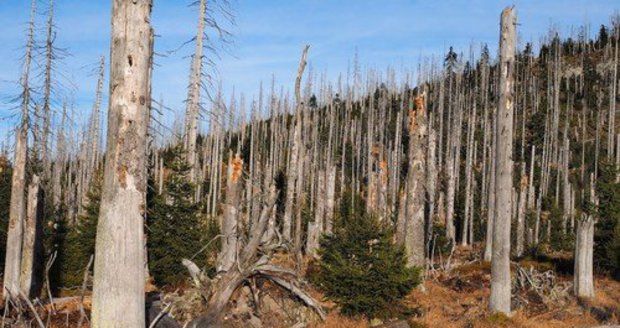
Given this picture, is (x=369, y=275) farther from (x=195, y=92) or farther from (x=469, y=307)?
(x=195, y=92)

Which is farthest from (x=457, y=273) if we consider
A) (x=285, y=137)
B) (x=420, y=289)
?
(x=285, y=137)

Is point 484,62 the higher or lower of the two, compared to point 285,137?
higher

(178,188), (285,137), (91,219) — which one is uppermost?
(285,137)

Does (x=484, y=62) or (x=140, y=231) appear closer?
(x=140, y=231)

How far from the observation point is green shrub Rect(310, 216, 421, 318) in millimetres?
10219

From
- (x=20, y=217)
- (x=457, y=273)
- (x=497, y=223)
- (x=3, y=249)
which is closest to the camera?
(x=497, y=223)

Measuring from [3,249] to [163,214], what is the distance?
307 inches

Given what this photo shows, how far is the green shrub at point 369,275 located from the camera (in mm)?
10219

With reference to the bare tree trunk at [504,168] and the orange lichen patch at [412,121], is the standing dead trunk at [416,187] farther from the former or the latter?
the bare tree trunk at [504,168]

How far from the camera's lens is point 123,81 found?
5.03 metres

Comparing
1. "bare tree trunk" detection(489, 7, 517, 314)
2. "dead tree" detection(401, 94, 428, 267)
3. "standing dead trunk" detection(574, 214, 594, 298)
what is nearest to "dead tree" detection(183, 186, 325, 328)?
"bare tree trunk" detection(489, 7, 517, 314)

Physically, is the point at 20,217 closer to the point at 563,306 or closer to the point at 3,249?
the point at 3,249

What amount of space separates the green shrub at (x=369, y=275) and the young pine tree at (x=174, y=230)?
810cm

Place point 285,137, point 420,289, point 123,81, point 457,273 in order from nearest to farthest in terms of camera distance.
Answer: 1. point 123,81
2. point 420,289
3. point 457,273
4. point 285,137
